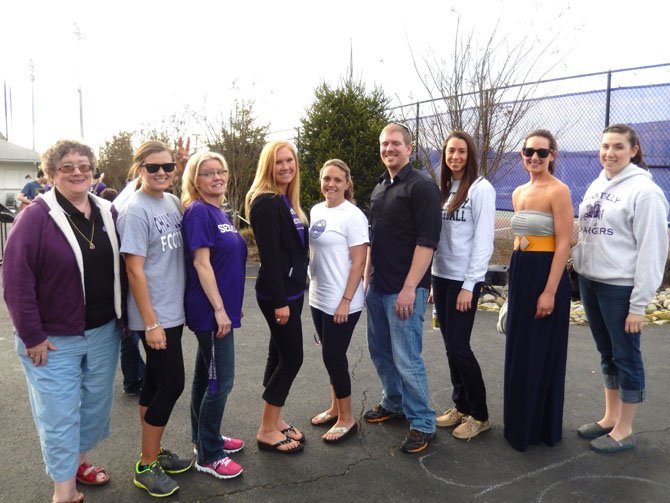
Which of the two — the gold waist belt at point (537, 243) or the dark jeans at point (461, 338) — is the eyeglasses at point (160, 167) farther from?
the gold waist belt at point (537, 243)

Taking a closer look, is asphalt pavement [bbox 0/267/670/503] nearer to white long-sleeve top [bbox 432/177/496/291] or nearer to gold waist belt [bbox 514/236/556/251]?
white long-sleeve top [bbox 432/177/496/291]

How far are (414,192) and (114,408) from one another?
2.87 metres

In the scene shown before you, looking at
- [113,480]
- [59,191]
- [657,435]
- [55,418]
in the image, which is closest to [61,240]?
[59,191]

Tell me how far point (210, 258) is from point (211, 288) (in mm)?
175

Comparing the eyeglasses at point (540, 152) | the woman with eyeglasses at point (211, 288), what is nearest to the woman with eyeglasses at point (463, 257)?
the eyeglasses at point (540, 152)

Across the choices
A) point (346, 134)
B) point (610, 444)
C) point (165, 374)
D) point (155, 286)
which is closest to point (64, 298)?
point (155, 286)

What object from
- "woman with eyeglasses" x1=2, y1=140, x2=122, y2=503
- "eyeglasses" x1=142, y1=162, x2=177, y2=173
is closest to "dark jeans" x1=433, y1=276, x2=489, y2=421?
"eyeglasses" x1=142, y1=162, x2=177, y2=173

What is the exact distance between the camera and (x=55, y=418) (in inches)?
110

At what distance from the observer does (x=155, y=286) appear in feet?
9.75

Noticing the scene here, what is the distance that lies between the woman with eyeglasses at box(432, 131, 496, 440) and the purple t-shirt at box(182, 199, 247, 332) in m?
1.43

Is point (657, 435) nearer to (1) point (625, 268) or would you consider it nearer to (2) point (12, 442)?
(1) point (625, 268)

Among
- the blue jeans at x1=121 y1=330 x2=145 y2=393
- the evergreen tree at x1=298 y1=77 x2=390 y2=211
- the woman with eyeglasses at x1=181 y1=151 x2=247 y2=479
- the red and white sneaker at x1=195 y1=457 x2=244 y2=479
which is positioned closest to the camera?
the woman with eyeglasses at x1=181 y1=151 x2=247 y2=479

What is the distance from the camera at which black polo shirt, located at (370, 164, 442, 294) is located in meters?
3.41

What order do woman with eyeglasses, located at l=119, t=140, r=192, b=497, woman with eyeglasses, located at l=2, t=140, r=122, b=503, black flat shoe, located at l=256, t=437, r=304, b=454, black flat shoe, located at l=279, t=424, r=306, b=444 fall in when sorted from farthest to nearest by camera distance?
black flat shoe, located at l=279, t=424, r=306, b=444 → black flat shoe, located at l=256, t=437, r=304, b=454 → woman with eyeglasses, located at l=119, t=140, r=192, b=497 → woman with eyeglasses, located at l=2, t=140, r=122, b=503
